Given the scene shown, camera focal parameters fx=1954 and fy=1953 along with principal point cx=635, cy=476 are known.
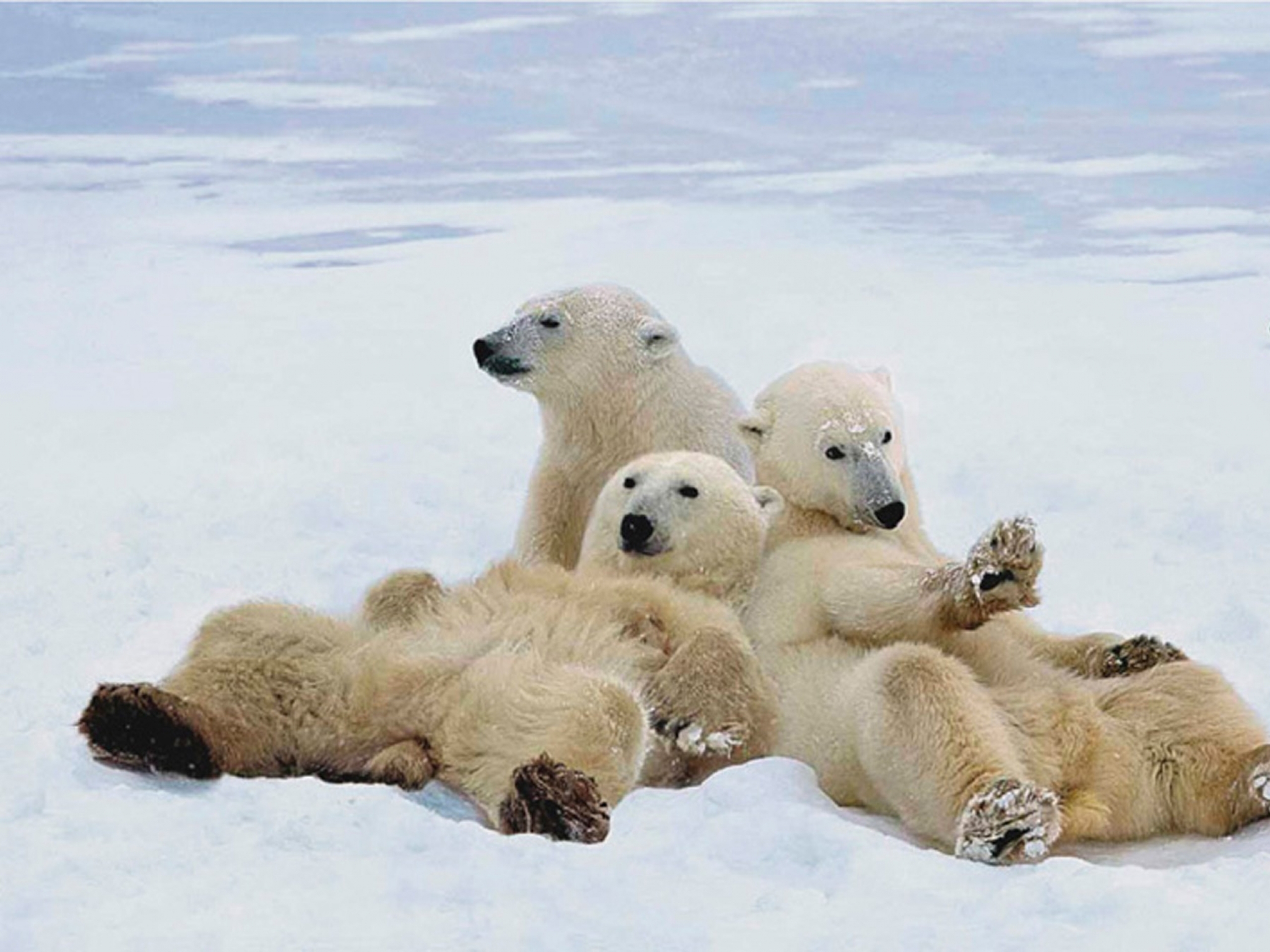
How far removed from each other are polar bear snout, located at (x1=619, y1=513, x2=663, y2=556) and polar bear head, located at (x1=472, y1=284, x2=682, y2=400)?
60.7 inches

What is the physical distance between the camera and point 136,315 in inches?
477

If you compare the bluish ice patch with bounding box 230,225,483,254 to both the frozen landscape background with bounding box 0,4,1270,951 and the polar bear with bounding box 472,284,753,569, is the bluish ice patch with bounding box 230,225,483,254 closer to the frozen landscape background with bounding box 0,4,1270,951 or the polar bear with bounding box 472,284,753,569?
the frozen landscape background with bounding box 0,4,1270,951

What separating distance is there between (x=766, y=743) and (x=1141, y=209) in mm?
11740

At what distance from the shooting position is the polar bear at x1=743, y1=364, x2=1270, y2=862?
420 cm

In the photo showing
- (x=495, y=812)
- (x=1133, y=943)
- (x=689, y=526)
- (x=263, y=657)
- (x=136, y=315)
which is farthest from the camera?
(x=136, y=315)

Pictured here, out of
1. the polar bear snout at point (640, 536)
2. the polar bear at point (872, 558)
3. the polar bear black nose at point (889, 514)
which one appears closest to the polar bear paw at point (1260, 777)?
the polar bear at point (872, 558)

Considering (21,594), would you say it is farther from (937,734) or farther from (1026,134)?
(1026,134)

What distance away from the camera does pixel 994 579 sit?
178 inches

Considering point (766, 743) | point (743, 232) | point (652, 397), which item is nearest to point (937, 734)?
point (766, 743)

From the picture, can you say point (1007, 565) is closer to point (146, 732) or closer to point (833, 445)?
point (833, 445)

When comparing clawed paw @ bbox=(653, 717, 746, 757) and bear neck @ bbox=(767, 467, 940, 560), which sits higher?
bear neck @ bbox=(767, 467, 940, 560)

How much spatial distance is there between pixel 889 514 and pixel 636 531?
0.68m

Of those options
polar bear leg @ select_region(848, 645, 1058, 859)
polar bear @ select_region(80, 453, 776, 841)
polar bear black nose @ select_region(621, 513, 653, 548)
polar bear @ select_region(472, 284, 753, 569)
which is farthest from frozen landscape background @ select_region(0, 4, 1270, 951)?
polar bear black nose @ select_region(621, 513, 653, 548)

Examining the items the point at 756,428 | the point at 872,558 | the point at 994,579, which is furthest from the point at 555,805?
the point at 756,428
